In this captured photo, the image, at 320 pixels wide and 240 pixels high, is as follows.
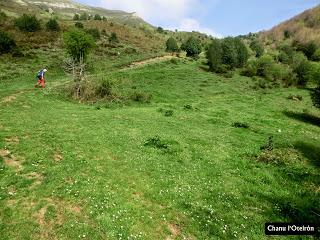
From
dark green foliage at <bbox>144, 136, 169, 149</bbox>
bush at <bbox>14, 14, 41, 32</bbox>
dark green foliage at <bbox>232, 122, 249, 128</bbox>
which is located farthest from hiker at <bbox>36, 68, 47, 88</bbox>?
bush at <bbox>14, 14, 41, 32</bbox>

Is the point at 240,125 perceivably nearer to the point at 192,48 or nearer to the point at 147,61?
the point at 147,61

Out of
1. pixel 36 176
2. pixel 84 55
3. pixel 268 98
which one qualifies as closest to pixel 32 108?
pixel 36 176

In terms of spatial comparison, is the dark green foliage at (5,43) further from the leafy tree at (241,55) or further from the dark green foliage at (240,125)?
the leafy tree at (241,55)

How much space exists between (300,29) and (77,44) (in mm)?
108131

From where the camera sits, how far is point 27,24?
6900cm

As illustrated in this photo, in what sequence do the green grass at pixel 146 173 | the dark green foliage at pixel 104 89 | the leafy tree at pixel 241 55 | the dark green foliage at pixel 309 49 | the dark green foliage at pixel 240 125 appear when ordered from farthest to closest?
the dark green foliage at pixel 309 49
the leafy tree at pixel 241 55
the dark green foliage at pixel 104 89
the dark green foliage at pixel 240 125
the green grass at pixel 146 173

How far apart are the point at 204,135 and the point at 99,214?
14341mm

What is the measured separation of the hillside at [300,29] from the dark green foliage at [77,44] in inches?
3405

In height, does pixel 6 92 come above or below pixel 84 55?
below

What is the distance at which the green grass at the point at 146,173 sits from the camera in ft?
43.7

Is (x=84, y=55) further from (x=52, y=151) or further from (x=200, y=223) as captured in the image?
(x=200, y=223)

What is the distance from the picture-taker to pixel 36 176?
16156mm

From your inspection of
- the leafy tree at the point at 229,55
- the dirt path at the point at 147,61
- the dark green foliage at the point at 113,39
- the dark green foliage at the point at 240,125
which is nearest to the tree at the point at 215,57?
the leafy tree at the point at 229,55

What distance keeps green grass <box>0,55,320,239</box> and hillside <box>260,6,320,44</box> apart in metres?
94.8
